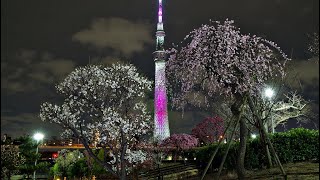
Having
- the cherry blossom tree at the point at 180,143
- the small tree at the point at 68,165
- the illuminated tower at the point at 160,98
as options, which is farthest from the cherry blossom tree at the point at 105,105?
the illuminated tower at the point at 160,98

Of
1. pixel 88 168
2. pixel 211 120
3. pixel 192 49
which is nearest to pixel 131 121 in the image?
pixel 192 49

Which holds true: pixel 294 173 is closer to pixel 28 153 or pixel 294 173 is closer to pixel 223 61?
pixel 223 61

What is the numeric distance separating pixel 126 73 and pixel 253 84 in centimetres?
819

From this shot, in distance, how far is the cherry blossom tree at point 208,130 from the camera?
65.7 metres

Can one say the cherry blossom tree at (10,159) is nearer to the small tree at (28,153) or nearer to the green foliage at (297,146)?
the small tree at (28,153)

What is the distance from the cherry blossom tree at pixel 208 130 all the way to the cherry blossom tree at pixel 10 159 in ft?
126

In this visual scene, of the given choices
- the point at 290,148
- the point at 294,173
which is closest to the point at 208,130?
the point at 290,148

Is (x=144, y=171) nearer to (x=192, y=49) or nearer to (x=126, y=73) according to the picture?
(x=126, y=73)

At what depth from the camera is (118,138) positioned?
77.9 feet

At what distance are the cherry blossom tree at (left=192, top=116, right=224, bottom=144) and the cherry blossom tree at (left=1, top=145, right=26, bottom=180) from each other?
38300 mm

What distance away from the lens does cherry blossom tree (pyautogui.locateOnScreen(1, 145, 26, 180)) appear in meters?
31.7

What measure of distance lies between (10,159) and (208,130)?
4158 centimetres

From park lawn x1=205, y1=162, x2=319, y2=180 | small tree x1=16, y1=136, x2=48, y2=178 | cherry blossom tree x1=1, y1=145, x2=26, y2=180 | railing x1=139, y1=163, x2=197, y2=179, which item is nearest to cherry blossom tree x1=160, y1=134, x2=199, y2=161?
railing x1=139, y1=163, x2=197, y2=179

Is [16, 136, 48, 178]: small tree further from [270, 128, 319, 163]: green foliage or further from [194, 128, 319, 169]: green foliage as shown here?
[270, 128, 319, 163]: green foliage
